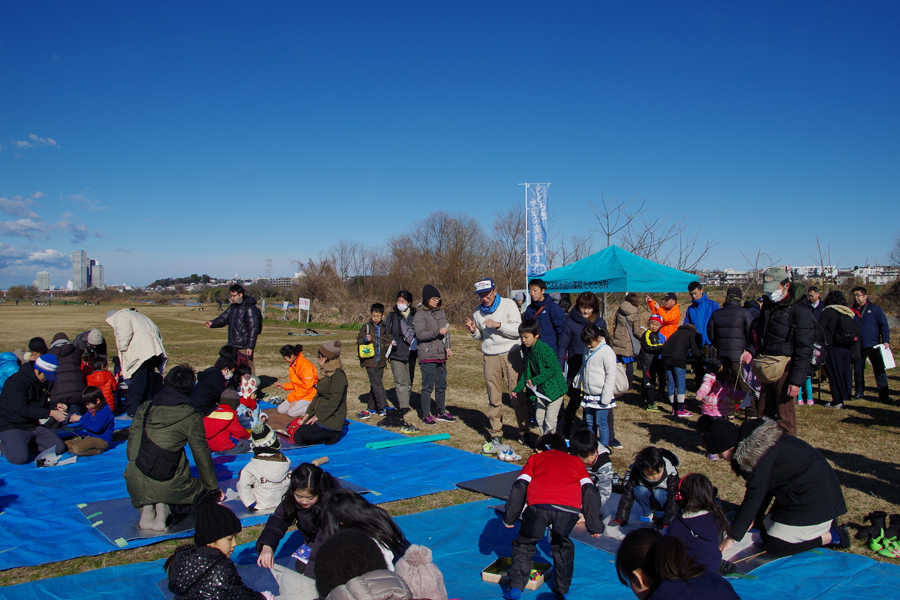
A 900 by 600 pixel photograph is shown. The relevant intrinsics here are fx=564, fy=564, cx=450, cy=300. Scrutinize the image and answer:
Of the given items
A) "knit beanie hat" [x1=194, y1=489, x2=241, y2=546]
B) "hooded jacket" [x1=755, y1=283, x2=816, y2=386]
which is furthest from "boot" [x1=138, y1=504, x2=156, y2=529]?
"hooded jacket" [x1=755, y1=283, x2=816, y2=386]

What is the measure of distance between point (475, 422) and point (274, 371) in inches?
273

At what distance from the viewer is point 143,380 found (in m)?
7.54

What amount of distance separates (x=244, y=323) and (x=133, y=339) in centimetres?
208

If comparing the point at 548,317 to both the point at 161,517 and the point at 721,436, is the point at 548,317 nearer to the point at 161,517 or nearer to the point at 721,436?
the point at 721,436

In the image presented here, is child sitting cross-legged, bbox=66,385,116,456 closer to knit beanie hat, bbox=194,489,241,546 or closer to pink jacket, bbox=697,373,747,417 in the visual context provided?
knit beanie hat, bbox=194,489,241,546

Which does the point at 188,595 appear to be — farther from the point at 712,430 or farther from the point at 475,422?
the point at 475,422

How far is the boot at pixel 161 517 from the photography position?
173 inches

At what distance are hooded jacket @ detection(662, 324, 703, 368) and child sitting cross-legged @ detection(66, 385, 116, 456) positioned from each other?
24.7 ft

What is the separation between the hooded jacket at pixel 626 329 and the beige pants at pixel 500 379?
8.85 feet

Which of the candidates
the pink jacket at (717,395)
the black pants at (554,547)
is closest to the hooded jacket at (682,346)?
the pink jacket at (717,395)

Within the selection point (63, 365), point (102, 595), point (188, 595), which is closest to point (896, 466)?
point (188, 595)

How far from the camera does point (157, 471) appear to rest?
14.3 ft

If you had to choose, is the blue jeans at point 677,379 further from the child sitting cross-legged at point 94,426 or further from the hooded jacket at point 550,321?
the child sitting cross-legged at point 94,426

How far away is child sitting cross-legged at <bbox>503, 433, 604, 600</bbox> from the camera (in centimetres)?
337
